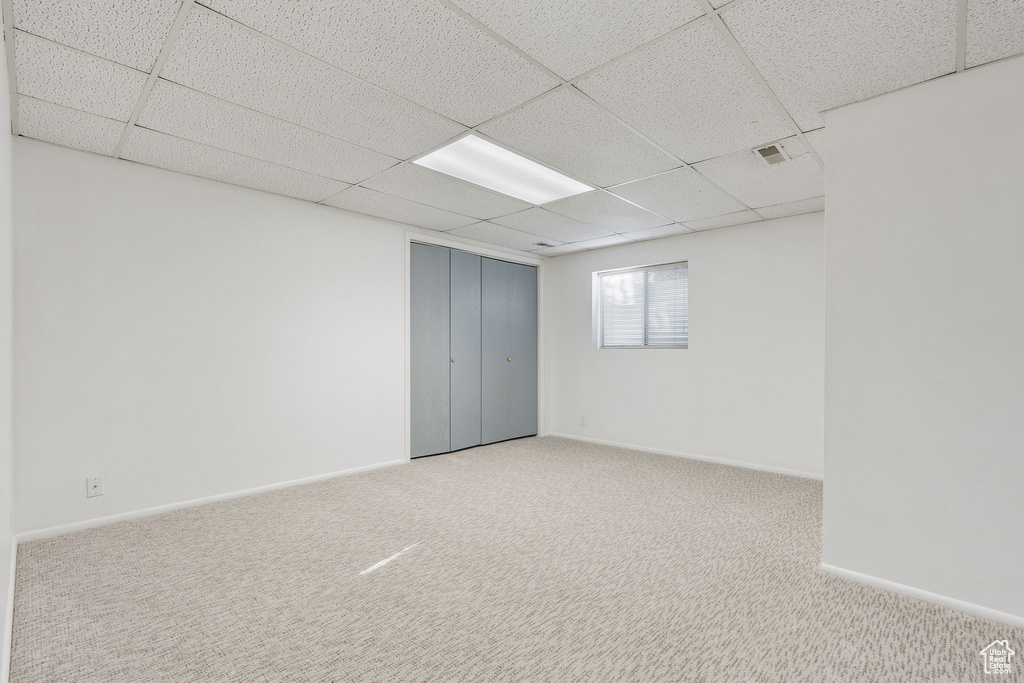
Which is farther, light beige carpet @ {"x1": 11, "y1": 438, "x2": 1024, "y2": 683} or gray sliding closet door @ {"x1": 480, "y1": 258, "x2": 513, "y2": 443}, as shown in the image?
gray sliding closet door @ {"x1": 480, "y1": 258, "x2": 513, "y2": 443}

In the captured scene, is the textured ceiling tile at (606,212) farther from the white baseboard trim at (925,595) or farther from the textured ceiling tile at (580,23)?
the white baseboard trim at (925,595)

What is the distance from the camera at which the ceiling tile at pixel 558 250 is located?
18.1ft

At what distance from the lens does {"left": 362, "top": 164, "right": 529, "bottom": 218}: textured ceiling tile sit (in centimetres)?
323

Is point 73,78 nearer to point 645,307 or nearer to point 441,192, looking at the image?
point 441,192

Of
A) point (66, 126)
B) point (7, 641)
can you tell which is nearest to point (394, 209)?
point (66, 126)

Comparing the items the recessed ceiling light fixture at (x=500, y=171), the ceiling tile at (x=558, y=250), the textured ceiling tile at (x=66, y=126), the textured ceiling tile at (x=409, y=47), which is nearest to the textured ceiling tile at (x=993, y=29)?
the textured ceiling tile at (x=409, y=47)

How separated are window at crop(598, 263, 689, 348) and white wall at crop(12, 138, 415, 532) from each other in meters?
2.69

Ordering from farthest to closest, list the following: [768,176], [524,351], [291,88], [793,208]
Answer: [524,351]
[793,208]
[768,176]
[291,88]

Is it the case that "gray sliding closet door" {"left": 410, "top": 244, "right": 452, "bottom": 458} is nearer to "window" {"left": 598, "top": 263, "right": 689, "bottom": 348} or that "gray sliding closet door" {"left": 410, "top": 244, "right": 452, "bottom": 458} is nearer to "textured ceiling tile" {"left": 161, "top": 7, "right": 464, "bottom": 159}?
"window" {"left": 598, "top": 263, "right": 689, "bottom": 348}

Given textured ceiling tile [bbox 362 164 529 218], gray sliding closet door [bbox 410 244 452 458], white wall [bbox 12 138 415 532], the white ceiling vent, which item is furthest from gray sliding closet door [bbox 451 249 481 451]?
the white ceiling vent

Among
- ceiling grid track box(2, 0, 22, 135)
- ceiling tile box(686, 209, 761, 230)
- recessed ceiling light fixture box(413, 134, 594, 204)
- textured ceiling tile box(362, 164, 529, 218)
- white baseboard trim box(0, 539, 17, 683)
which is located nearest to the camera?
white baseboard trim box(0, 539, 17, 683)

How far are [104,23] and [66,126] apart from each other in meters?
1.20

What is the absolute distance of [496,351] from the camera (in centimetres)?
554

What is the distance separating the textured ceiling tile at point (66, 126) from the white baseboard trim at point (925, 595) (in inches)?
174
